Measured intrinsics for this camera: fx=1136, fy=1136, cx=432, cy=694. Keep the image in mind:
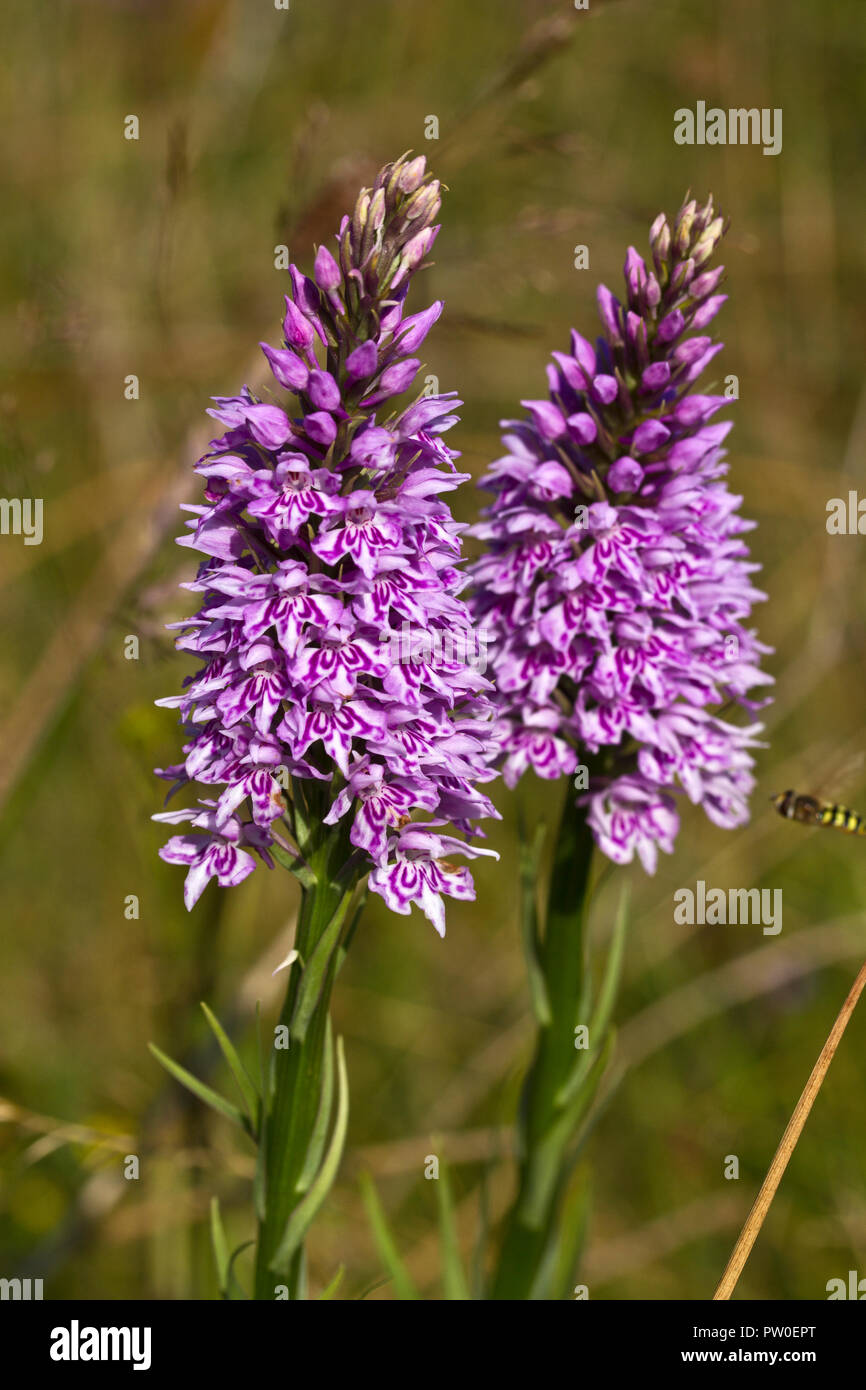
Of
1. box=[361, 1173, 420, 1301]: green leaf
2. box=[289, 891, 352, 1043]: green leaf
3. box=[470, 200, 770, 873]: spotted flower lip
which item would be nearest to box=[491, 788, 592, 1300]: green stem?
box=[470, 200, 770, 873]: spotted flower lip

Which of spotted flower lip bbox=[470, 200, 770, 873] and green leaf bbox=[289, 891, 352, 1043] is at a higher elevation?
spotted flower lip bbox=[470, 200, 770, 873]

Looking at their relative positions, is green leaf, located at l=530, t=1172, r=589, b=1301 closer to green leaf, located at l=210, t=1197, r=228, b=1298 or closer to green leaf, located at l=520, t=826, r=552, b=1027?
green leaf, located at l=520, t=826, r=552, b=1027

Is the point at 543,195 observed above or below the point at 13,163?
above

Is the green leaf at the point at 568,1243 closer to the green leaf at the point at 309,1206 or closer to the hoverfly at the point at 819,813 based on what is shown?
the green leaf at the point at 309,1206

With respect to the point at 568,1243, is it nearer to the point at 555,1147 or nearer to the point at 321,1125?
the point at 555,1147

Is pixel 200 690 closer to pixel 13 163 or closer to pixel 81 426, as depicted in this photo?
pixel 81 426
